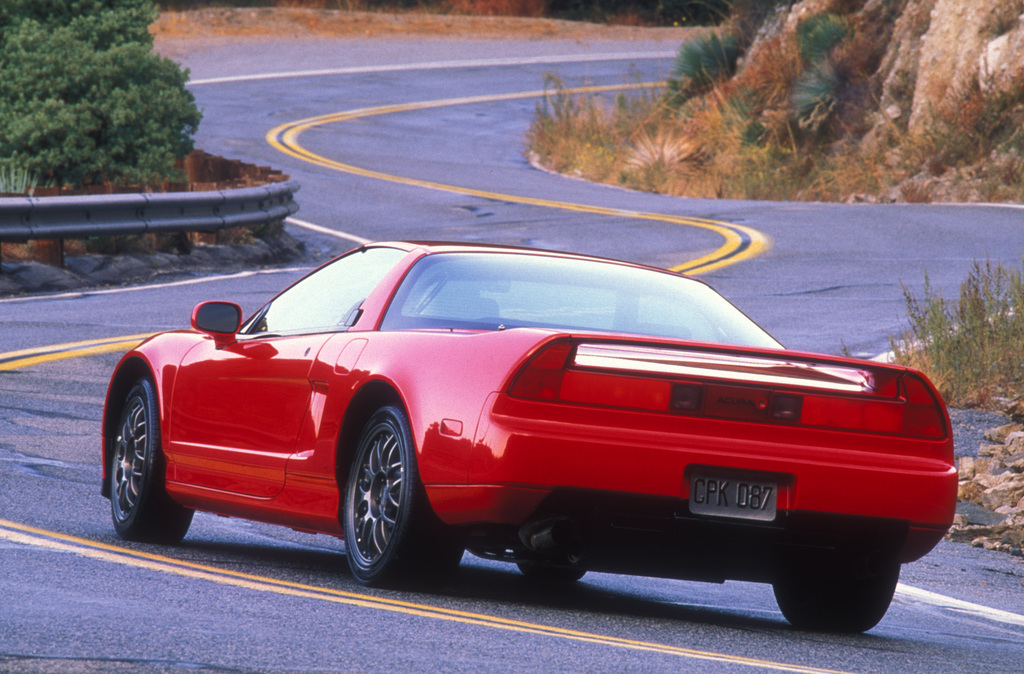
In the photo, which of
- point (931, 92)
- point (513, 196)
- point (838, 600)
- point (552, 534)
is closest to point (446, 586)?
point (552, 534)

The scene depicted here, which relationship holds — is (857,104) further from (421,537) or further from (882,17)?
(421,537)

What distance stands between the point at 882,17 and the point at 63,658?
29987 millimetres

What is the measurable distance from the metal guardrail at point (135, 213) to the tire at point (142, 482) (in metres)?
9.13

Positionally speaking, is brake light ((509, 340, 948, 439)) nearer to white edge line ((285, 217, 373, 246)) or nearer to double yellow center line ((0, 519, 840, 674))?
double yellow center line ((0, 519, 840, 674))

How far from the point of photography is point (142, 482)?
22.9ft

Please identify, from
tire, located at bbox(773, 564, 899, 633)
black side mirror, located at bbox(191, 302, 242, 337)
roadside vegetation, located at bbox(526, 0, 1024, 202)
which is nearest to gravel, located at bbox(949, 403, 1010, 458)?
tire, located at bbox(773, 564, 899, 633)

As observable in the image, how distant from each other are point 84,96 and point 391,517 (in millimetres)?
15029

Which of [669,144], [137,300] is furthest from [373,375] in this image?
[669,144]

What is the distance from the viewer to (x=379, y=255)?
6602 millimetres

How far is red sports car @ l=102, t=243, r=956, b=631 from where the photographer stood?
5.21 metres

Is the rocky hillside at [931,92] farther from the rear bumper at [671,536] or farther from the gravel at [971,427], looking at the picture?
the rear bumper at [671,536]

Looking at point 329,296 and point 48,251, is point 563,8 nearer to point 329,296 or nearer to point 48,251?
point 48,251

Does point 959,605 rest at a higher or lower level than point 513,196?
higher

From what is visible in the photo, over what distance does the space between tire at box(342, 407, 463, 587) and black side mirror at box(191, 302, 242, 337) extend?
4.04 feet
